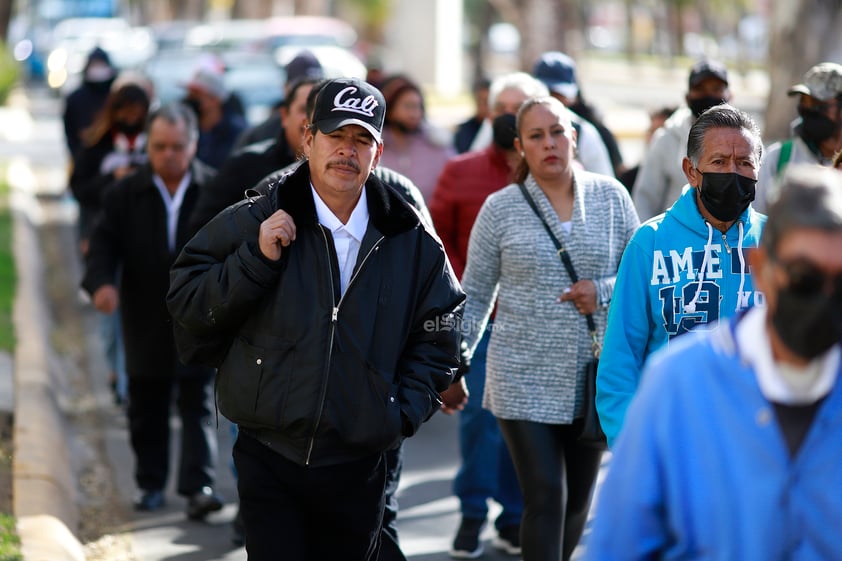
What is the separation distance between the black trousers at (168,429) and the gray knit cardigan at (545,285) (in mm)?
2146

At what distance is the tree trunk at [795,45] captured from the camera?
50.2 feet

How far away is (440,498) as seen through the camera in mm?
7754

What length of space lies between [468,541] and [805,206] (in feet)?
14.5

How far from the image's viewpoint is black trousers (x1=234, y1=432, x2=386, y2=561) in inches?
169

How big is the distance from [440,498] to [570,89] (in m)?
2.52

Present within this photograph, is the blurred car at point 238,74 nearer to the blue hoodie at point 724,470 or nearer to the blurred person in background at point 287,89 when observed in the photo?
the blurred person in background at point 287,89

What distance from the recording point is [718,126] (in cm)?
460

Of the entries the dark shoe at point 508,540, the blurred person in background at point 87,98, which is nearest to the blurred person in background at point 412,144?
the dark shoe at point 508,540

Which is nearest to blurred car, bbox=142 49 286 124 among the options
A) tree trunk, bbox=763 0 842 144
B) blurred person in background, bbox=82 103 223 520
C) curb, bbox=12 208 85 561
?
tree trunk, bbox=763 0 842 144

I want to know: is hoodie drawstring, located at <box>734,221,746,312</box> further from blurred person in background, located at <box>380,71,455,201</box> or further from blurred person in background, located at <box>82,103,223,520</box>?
blurred person in background, located at <box>380,71,455,201</box>

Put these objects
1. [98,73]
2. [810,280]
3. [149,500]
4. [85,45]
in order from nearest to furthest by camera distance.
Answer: [810,280], [149,500], [98,73], [85,45]

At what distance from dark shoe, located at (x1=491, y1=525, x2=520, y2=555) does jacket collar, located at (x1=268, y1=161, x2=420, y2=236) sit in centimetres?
278

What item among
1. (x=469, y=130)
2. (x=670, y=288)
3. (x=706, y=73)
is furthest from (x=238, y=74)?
(x=670, y=288)

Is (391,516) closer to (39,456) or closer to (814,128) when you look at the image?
(814,128)
